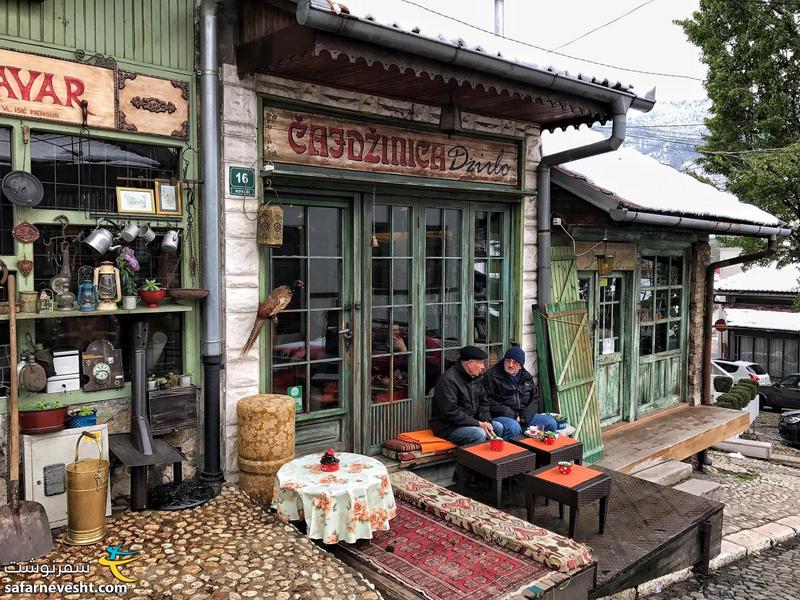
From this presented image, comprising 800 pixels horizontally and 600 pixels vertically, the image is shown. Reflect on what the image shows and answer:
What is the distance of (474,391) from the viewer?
6.96 meters

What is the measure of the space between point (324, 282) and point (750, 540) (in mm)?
5503

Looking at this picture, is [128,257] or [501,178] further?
[501,178]

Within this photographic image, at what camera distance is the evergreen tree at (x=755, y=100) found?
14289mm

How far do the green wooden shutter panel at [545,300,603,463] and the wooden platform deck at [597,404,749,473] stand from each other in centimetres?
37

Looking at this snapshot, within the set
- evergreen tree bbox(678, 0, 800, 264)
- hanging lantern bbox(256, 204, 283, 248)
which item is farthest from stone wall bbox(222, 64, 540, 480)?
evergreen tree bbox(678, 0, 800, 264)

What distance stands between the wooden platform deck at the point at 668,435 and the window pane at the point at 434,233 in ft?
10.9

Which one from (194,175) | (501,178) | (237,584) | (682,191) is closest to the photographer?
(237,584)

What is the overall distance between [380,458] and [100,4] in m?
4.80

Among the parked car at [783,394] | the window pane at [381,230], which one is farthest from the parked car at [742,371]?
the window pane at [381,230]

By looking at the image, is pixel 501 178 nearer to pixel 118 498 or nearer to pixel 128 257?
pixel 128 257

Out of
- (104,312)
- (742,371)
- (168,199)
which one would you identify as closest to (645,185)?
(168,199)

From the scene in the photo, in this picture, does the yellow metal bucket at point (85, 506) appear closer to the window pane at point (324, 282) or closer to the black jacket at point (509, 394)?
the window pane at point (324, 282)

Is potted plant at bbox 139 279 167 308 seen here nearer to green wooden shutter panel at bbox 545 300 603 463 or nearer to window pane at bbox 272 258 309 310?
window pane at bbox 272 258 309 310

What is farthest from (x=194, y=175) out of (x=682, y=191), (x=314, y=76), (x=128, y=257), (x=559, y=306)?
(x=682, y=191)
